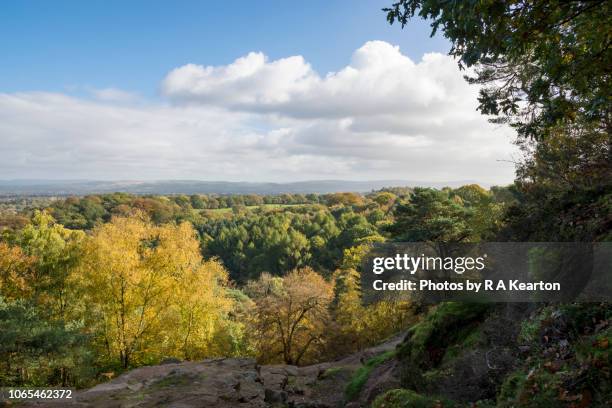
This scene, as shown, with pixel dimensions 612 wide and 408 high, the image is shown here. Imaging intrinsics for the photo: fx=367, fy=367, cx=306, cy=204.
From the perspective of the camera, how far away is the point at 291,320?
2372 cm

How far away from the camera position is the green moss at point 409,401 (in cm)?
589

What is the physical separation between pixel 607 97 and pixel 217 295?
24.3 m

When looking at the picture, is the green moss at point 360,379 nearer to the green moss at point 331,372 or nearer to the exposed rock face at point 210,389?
the exposed rock face at point 210,389

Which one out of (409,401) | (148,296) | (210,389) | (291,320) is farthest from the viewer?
(291,320)

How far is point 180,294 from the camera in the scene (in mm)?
20688

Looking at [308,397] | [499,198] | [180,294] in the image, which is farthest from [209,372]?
[499,198]

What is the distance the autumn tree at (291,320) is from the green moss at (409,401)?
16163 mm

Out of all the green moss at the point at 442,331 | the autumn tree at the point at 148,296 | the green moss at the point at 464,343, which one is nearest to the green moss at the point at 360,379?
the green moss at the point at 442,331

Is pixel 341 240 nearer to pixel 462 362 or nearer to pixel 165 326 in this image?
pixel 165 326

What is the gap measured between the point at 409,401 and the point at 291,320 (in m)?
18.3

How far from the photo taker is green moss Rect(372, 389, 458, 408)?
589 cm

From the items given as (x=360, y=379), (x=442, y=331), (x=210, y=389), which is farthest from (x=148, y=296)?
(x=442, y=331)

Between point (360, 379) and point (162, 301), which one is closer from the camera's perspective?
point (360, 379)

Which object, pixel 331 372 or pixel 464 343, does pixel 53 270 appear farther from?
pixel 464 343
